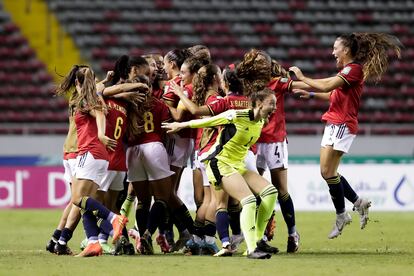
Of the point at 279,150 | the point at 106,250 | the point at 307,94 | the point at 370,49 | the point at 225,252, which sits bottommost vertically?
the point at 106,250

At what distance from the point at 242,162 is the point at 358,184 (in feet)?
32.0

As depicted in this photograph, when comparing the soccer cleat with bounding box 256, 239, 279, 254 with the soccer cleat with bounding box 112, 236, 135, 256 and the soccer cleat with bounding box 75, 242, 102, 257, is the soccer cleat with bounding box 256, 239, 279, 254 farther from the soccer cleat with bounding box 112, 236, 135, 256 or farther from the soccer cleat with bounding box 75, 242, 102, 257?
the soccer cleat with bounding box 75, 242, 102, 257

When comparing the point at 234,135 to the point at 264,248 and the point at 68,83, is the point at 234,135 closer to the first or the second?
the point at 264,248

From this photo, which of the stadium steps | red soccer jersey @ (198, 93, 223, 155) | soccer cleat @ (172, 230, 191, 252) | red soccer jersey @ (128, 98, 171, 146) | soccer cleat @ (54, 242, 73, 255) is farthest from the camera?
the stadium steps

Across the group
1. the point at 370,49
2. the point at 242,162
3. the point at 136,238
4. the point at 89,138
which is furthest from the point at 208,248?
the point at 370,49

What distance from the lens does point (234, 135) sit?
32.2 ft

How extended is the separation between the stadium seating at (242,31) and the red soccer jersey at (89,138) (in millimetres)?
15980

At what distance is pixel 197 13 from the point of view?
28.4m

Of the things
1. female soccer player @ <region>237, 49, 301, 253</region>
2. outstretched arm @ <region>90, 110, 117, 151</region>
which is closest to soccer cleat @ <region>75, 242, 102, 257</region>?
outstretched arm @ <region>90, 110, 117, 151</region>

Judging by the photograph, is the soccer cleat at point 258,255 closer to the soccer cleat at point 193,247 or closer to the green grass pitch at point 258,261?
the green grass pitch at point 258,261

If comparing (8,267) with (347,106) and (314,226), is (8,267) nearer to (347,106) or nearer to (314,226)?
(347,106)

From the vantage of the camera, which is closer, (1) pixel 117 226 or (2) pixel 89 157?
(1) pixel 117 226

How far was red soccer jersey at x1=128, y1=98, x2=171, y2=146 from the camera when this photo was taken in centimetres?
1077

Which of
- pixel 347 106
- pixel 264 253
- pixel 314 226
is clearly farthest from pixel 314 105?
pixel 264 253
